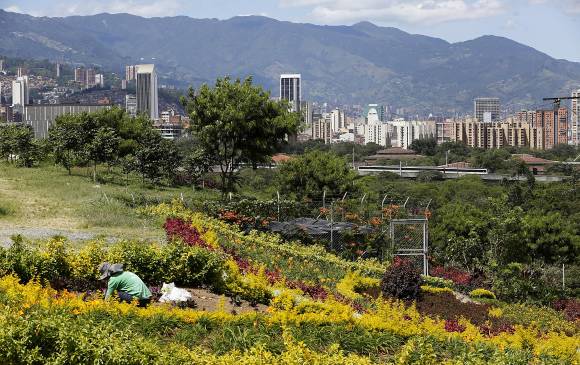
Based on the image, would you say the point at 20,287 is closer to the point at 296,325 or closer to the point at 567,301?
the point at 296,325

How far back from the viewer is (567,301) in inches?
695

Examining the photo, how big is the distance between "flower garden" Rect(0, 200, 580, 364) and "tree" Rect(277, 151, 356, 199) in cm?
1178

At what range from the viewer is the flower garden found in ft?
19.8

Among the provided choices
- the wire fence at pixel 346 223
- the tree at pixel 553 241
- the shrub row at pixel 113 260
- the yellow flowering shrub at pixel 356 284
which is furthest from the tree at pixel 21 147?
the shrub row at pixel 113 260

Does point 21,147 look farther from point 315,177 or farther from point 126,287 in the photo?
point 126,287

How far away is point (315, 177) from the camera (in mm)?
26391

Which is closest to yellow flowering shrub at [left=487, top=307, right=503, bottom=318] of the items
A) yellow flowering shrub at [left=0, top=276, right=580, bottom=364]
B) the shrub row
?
yellow flowering shrub at [left=0, top=276, right=580, bottom=364]

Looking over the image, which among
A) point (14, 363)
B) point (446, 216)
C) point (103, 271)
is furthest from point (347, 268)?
point (446, 216)

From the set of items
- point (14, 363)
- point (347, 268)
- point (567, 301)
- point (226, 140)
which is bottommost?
point (567, 301)

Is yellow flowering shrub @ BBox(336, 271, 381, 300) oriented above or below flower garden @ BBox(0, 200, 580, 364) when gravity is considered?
below

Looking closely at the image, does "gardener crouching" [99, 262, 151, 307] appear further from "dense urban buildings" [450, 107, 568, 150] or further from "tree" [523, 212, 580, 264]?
"dense urban buildings" [450, 107, 568, 150]

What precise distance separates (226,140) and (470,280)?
834 cm

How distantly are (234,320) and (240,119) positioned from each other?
1394cm

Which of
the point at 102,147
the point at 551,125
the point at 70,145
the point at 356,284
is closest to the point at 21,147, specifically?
the point at 70,145
